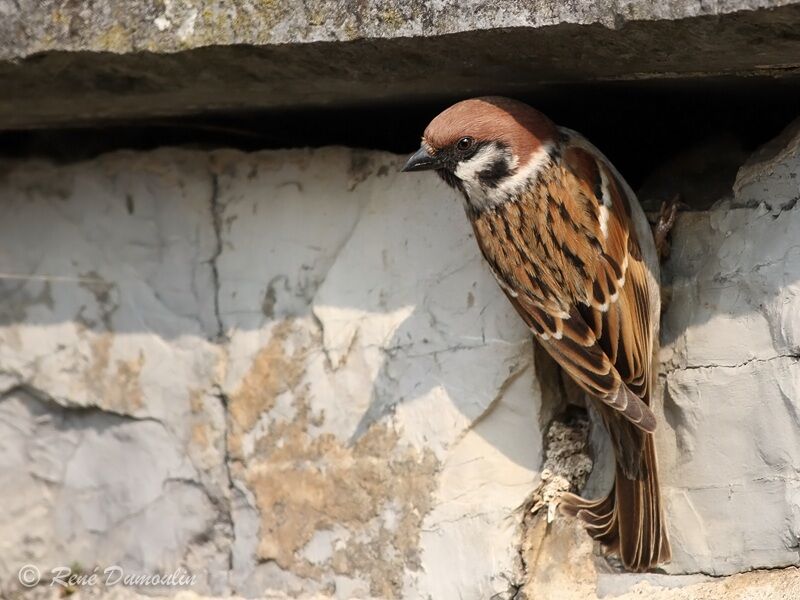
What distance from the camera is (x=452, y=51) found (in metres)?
1.92

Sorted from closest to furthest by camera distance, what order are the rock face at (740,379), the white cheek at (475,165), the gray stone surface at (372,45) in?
the gray stone surface at (372,45) → the rock face at (740,379) → the white cheek at (475,165)

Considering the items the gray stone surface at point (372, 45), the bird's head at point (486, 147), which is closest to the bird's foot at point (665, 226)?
the bird's head at point (486, 147)

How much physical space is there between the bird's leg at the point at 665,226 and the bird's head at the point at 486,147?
275 millimetres

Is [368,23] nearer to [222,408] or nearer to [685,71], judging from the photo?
[685,71]

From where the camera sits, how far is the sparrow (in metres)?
2.22

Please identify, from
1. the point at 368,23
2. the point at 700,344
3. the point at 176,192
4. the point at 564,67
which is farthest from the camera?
the point at 176,192

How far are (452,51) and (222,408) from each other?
104cm

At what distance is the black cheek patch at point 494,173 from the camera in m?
2.37

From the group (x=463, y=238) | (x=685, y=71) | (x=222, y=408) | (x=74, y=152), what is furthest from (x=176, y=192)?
(x=685, y=71)

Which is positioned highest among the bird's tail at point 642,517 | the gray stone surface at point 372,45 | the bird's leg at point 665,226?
the gray stone surface at point 372,45

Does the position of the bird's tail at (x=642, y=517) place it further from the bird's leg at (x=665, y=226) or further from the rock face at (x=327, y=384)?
the bird's leg at (x=665, y=226)

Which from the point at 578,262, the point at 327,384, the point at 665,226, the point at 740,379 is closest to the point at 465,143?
the point at 578,262

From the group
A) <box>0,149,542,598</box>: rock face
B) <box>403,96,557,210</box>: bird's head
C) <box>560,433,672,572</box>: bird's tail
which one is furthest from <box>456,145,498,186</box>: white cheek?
<box>560,433,672,572</box>: bird's tail

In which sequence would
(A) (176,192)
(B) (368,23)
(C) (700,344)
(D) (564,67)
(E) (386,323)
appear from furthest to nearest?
1. (A) (176,192)
2. (E) (386,323)
3. (C) (700,344)
4. (D) (564,67)
5. (B) (368,23)
